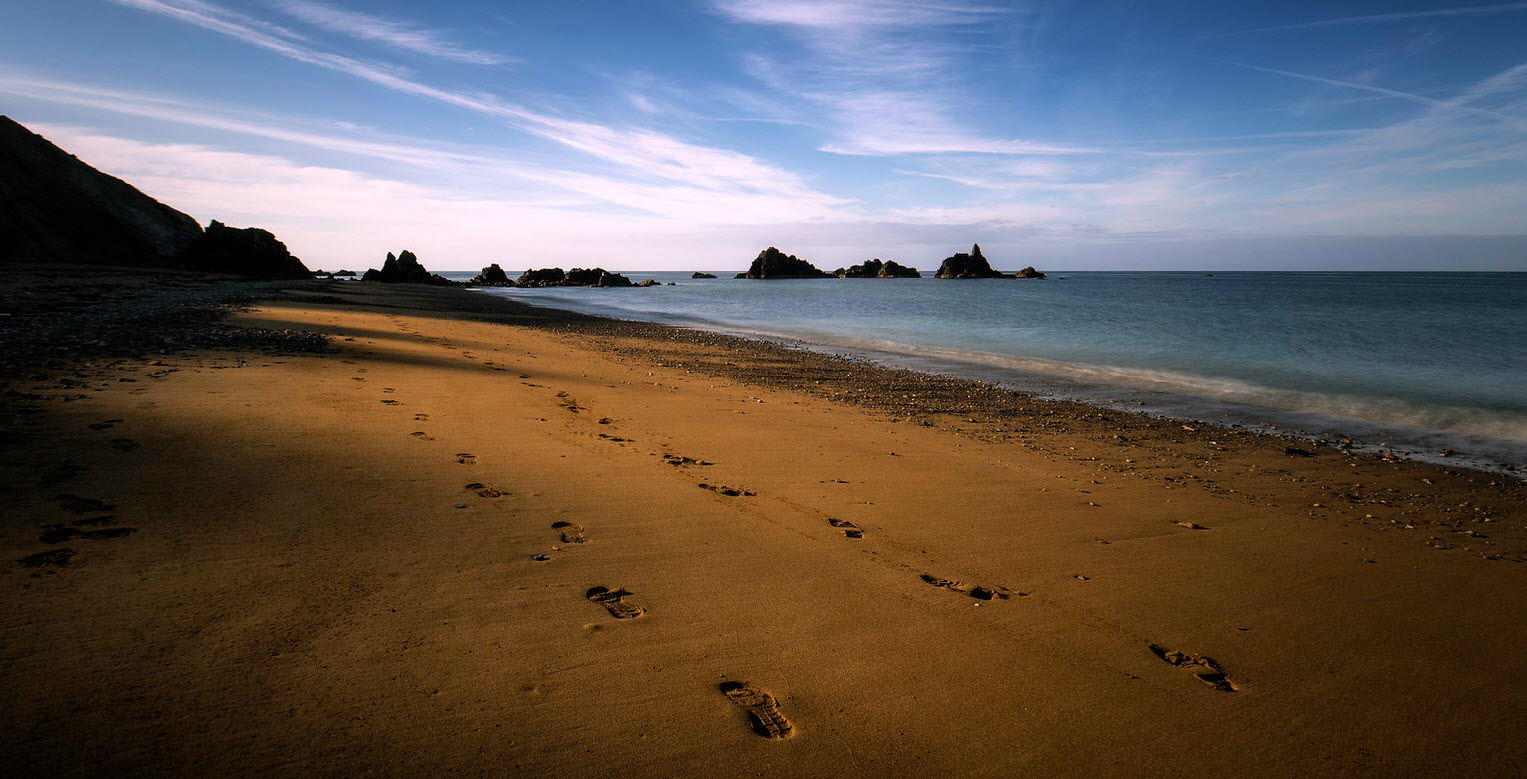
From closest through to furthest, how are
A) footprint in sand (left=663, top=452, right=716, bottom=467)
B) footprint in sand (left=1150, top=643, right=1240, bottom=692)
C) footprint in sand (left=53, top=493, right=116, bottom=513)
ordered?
footprint in sand (left=1150, top=643, right=1240, bottom=692), footprint in sand (left=53, top=493, right=116, bottom=513), footprint in sand (left=663, top=452, right=716, bottom=467)

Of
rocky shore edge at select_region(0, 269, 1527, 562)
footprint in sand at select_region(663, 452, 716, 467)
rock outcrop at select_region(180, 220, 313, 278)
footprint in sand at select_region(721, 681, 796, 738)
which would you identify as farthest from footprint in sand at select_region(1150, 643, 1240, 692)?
rock outcrop at select_region(180, 220, 313, 278)

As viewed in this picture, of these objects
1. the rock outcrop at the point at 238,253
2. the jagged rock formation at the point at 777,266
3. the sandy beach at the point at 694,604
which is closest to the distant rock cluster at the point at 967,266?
the jagged rock formation at the point at 777,266

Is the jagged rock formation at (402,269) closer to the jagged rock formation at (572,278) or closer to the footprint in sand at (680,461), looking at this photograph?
the jagged rock formation at (572,278)

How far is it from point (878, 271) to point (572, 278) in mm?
74089

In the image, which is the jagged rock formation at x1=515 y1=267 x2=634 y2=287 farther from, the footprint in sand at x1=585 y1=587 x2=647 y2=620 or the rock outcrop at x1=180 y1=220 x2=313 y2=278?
the footprint in sand at x1=585 y1=587 x2=647 y2=620

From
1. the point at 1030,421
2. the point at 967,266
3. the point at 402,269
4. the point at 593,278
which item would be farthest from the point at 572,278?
the point at 1030,421

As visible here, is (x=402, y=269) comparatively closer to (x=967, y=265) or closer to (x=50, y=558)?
(x=50, y=558)

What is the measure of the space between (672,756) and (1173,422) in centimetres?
998

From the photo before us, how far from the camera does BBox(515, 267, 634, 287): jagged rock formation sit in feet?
289

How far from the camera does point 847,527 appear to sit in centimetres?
453

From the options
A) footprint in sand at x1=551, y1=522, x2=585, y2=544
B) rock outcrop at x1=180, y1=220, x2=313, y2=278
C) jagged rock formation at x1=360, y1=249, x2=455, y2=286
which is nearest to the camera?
footprint in sand at x1=551, y1=522, x2=585, y2=544

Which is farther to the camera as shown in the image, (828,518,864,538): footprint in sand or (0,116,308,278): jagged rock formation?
(0,116,308,278): jagged rock formation

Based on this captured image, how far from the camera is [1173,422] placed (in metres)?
9.65

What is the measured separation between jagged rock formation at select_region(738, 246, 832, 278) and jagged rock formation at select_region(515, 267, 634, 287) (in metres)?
45.5
